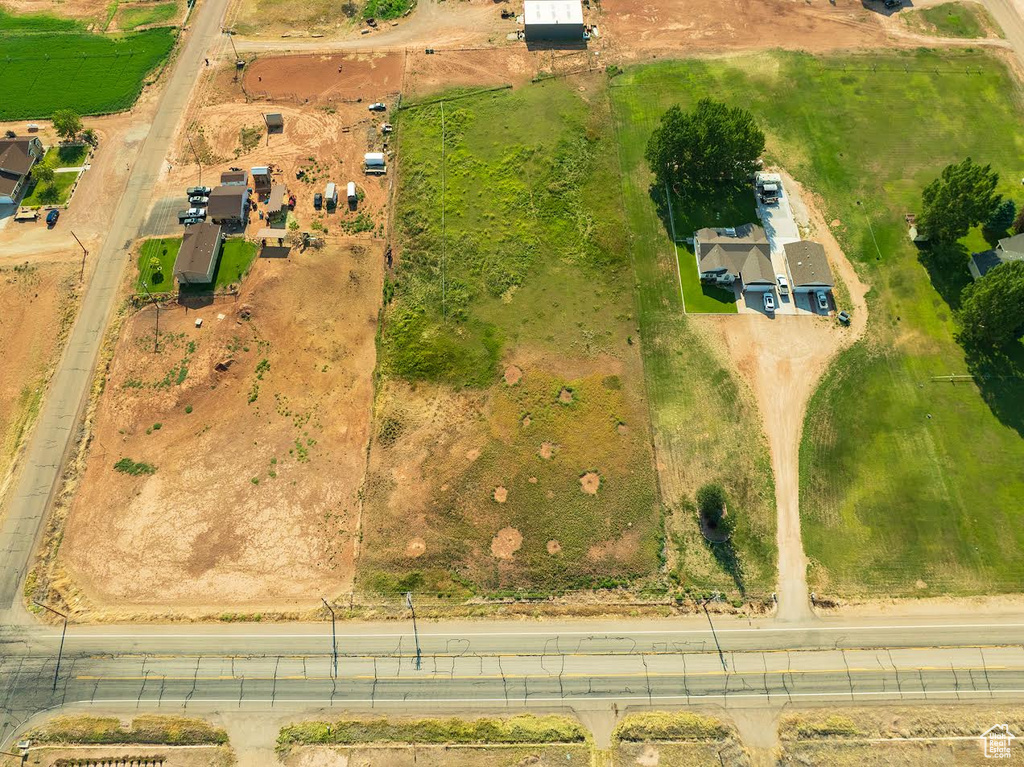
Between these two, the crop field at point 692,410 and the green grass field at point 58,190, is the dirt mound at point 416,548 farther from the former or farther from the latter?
the green grass field at point 58,190

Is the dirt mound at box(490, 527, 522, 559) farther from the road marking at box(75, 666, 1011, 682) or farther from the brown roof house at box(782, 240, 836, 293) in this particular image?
the brown roof house at box(782, 240, 836, 293)

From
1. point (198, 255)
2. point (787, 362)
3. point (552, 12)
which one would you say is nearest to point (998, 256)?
point (787, 362)

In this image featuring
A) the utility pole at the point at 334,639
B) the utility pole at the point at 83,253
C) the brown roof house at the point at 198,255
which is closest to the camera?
the utility pole at the point at 334,639

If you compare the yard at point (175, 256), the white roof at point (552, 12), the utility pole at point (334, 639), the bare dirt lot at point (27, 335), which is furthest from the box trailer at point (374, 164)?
the utility pole at point (334, 639)

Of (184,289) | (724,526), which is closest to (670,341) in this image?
(724,526)

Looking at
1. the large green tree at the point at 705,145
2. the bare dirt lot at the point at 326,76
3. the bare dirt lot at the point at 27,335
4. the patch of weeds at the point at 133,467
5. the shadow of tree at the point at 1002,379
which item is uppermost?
the bare dirt lot at the point at 326,76

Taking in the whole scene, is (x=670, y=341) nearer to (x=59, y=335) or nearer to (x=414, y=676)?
(x=414, y=676)
